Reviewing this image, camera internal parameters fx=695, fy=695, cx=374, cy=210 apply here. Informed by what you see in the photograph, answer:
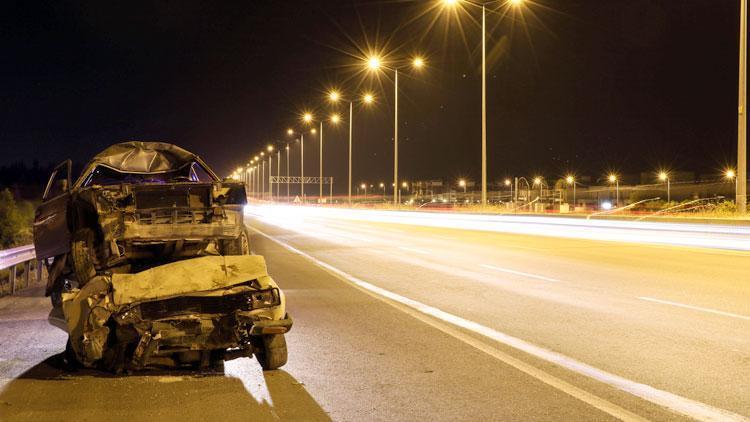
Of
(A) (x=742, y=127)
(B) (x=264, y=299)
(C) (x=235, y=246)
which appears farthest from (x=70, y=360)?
(A) (x=742, y=127)

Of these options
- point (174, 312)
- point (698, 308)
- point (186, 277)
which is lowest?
point (698, 308)

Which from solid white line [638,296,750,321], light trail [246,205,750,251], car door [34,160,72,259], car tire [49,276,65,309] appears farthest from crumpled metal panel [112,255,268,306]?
light trail [246,205,750,251]

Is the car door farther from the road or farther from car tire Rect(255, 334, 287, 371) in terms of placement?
car tire Rect(255, 334, 287, 371)

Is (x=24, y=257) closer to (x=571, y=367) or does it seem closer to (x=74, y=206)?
(x=74, y=206)

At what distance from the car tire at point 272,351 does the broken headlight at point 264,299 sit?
0.47 m

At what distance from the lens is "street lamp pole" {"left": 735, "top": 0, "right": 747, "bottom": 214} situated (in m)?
20.5

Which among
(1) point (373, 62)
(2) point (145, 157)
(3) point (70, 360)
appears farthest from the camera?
(1) point (373, 62)

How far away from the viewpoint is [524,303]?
10359mm

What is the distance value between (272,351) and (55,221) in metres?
2.41

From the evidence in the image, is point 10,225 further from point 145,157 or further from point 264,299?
point 264,299

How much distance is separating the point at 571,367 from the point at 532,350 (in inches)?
30.2

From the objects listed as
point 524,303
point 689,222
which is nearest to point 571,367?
point 524,303

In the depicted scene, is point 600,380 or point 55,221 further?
point 55,221

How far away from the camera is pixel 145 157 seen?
8016mm
